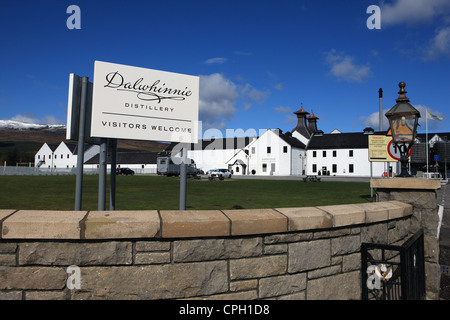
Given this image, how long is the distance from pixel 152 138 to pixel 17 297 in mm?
2663

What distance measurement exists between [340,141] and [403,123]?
2418 inches

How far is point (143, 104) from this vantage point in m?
4.72

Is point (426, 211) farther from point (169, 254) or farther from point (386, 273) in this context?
point (169, 254)

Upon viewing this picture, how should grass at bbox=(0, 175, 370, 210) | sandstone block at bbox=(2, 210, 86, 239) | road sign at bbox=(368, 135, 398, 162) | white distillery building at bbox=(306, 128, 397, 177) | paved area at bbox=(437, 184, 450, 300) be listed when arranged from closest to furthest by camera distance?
sandstone block at bbox=(2, 210, 86, 239), paved area at bbox=(437, 184, 450, 300), grass at bbox=(0, 175, 370, 210), road sign at bbox=(368, 135, 398, 162), white distillery building at bbox=(306, 128, 397, 177)

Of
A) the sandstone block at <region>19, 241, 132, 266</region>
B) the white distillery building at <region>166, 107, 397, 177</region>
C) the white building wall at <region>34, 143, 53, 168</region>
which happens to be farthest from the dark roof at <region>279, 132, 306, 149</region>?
the white building wall at <region>34, 143, 53, 168</region>

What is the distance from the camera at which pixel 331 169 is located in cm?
6341

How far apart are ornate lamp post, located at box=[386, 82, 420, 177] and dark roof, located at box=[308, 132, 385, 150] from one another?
5857cm

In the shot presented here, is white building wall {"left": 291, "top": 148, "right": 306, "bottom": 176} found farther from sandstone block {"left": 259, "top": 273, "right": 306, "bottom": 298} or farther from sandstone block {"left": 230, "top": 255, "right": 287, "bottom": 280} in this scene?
sandstone block {"left": 230, "top": 255, "right": 287, "bottom": 280}

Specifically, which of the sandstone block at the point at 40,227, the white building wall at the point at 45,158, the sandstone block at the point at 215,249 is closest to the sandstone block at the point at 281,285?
the sandstone block at the point at 215,249

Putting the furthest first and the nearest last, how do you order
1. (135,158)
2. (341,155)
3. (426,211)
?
(135,158)
(341,155)
(426,211)

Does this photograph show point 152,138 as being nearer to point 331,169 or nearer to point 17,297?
point 17,297

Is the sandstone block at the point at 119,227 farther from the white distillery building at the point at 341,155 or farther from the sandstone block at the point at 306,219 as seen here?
the white distillery building at the point at 341,155

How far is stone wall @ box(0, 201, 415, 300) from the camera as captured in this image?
2.69 meters

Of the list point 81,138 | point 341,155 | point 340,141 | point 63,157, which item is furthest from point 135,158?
point 81,138
